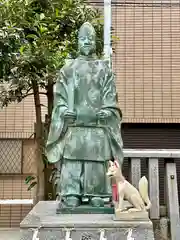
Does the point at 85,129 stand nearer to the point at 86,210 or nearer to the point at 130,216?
the point at 86,210

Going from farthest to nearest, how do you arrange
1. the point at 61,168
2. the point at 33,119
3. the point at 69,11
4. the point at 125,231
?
the point at 33,119 → the point at 69,11 → the point at 61,168 → the point at 125,231

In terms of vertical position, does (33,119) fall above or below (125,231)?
above

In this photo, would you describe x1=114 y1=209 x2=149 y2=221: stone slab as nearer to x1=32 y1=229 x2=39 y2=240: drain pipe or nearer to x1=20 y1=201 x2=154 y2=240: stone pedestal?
x1=20 y1=201 x2=154 y2=240: stone pedestal

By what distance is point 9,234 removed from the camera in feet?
21.3

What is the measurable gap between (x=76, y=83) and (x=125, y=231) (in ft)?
5.61

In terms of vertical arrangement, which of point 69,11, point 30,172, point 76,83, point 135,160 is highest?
point 69,11

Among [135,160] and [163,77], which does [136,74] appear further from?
[135,160]

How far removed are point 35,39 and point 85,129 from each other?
2.24 metres

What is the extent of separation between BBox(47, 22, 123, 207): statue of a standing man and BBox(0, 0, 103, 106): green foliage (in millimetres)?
1353

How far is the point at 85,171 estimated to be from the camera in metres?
4.24

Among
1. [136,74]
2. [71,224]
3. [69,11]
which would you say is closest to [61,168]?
[71,224]

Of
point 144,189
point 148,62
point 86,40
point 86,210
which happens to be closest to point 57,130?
point 86,210

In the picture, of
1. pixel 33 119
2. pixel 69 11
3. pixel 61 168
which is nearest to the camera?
pixel 61 168

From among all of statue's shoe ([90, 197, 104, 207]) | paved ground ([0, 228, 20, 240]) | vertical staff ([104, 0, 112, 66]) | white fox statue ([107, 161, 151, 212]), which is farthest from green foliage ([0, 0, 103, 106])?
white fox statue ([107, 161, 151, 212])
